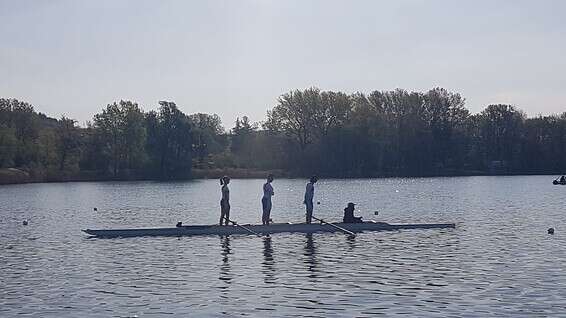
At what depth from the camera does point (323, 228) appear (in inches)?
1203

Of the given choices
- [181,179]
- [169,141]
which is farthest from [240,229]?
[181,179]

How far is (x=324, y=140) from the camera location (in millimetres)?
104938

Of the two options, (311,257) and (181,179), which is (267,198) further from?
(181,179)

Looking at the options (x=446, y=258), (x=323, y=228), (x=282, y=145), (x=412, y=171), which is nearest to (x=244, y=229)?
(x=323, y=228)

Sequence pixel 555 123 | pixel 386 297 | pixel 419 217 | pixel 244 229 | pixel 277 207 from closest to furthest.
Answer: pixel 386 297 < pixel 244 229 < pixel 419 217 < pixel 277 207 < pixel 555 123

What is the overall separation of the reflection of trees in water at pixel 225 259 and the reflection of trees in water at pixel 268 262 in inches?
38.5

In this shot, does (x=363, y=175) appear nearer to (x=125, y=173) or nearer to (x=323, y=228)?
(x=125, y=173)

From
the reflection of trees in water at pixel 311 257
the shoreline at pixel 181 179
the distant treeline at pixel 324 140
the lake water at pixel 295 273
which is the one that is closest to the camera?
the lake water at pixel 295 273

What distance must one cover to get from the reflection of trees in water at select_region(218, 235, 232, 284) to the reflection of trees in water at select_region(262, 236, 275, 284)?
3.21 ft

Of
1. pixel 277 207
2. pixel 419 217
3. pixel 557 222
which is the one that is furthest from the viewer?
pixel 277 207

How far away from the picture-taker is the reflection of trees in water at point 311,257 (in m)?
20.6

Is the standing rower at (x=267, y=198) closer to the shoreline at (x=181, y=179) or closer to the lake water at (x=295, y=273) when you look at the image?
the lake water at (x=295, y=273)

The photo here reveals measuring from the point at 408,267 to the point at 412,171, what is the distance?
93.8 meters

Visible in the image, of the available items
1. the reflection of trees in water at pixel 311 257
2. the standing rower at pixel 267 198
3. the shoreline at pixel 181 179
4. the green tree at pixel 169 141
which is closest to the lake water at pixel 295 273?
the reflection of trees in water at pixel 311 257
